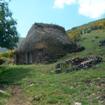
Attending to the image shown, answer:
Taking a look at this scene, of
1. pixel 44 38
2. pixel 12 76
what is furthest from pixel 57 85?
pixel 44 38

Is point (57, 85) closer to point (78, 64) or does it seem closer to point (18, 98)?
point (18, 98)

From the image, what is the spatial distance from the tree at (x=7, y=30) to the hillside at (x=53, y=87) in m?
7.80

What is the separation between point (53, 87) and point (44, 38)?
1823 cm

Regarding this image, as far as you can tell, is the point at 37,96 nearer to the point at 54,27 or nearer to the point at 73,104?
the point at 73,104

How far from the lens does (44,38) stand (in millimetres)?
40438

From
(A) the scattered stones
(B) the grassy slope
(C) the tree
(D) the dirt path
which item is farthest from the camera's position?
(C) the tree

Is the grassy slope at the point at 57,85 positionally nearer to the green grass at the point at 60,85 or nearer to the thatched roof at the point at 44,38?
the green grass at the point at 60,85

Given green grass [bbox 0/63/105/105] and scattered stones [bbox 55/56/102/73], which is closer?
green grass [bbox 0/63/105/105]

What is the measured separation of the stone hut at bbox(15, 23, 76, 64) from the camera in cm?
3909

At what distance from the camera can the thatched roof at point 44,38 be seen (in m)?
40.0

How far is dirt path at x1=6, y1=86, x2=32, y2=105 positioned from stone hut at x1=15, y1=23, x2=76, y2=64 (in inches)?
560

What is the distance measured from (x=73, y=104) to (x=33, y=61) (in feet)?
68.8

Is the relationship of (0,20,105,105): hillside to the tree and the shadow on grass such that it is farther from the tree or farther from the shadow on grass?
the tree

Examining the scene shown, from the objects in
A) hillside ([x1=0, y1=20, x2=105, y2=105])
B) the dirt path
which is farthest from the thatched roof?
the dirt path
